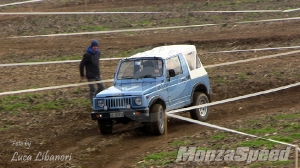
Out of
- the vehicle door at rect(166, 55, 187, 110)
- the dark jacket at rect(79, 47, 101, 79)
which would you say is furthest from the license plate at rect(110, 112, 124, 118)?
the dark jacket at rect(79, 47, 101, 79)

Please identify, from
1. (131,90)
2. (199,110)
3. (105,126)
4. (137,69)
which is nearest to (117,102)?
(131,90)

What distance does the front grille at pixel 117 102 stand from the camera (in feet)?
43.4

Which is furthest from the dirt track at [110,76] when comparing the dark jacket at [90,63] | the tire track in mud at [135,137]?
the dark jacket at [90,63]

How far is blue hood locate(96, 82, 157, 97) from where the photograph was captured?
13.2 metres

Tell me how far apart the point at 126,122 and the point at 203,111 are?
2011 mm

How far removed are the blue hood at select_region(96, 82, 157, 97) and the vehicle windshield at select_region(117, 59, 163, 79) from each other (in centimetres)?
27

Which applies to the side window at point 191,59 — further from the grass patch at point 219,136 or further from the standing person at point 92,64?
the grass patch at point 219,136

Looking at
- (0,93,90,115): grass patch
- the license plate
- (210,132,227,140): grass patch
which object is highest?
the license plate

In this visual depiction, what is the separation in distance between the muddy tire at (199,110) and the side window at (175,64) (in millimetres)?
697

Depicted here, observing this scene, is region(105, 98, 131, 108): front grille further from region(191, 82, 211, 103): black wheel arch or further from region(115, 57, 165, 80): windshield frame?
region(191, 82, 211, 103): black wheel arch

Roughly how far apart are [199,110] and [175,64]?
1123 millimetres

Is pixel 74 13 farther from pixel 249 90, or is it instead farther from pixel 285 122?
pixel 285 122

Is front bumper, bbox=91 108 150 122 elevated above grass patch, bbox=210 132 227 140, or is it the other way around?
front bumper, bbox=91 108 150 122

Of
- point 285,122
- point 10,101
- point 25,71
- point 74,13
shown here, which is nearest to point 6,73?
point 25,71
